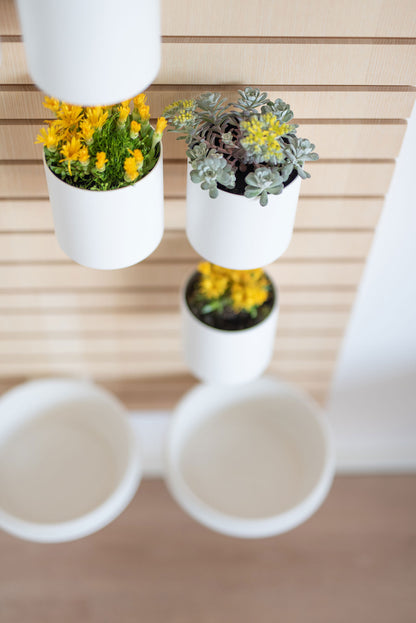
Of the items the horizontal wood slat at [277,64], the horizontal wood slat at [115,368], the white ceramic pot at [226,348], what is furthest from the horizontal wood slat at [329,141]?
the horizontal wood slat at [115,368]

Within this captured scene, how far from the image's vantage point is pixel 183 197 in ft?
4.99

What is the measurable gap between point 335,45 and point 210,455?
1.29 metres

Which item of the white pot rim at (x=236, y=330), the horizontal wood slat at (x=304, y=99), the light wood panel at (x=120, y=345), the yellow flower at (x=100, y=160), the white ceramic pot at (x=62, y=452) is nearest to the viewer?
the yellow flower at (x=100, y=160)

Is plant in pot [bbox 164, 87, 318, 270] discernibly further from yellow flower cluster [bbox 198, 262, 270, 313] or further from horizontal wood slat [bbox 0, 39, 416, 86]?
yellow flower cluster [bbox 198, 262, 270, 313]

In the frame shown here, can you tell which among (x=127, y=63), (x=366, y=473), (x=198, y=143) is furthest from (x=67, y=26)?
(x=366, y=473)

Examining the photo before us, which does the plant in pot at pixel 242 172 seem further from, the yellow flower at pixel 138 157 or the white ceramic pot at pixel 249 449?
the white ceramic pot at pixel 249 449

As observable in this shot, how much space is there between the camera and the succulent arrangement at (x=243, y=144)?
43.6 inches

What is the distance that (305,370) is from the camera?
207 centimetres

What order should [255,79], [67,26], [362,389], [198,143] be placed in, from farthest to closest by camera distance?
[362,389], [255,79], [198,143], [67,26]

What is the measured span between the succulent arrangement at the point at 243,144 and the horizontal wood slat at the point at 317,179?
0.25 meters

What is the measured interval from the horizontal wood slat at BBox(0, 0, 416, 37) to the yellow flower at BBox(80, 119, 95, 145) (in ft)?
0.85

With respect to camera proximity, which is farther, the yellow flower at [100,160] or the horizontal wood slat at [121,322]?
the horizontal wood slat at [121,322]

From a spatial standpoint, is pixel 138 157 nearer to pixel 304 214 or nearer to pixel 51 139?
pixel 51 139

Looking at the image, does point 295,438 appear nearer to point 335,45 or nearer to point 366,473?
point 366,473
